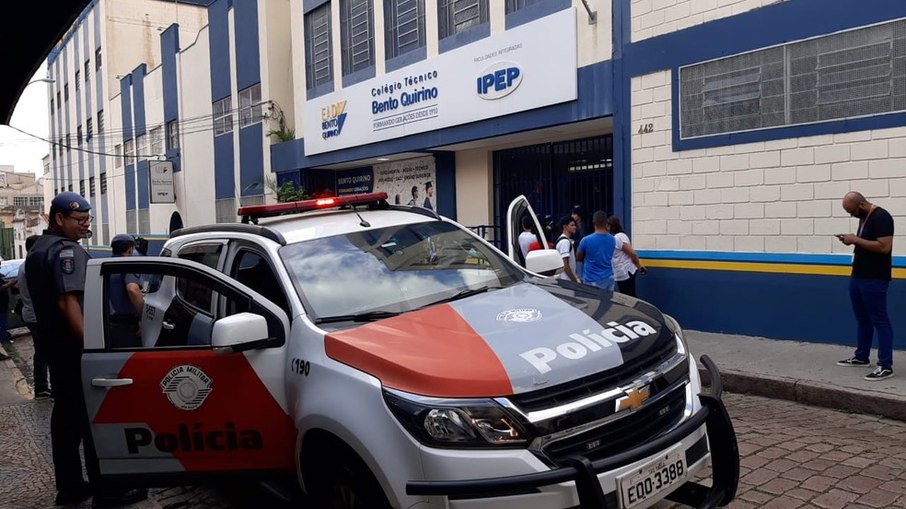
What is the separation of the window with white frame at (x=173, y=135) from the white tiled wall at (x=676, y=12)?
21245 mm

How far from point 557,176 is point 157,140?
21363mm

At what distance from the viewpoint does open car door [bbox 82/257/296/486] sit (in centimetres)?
341

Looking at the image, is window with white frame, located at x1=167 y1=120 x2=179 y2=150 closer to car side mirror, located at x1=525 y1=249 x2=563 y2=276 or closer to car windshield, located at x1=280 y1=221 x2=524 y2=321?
car windshield, located at x1=280 y1=221 x2=524 y2=321

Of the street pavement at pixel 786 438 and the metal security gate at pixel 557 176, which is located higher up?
the metal security gate at pixel 557 176

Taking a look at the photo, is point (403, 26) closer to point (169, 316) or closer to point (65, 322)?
point (169, 316)

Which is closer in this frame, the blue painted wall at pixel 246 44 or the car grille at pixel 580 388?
the car grille at pixel 580 388

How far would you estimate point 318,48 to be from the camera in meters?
17.6

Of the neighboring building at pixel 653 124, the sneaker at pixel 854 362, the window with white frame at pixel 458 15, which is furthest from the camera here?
the window with white frame at pixel 458 15

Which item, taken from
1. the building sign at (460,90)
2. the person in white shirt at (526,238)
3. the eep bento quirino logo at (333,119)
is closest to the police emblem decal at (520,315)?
the person in white shirt at (526,238)

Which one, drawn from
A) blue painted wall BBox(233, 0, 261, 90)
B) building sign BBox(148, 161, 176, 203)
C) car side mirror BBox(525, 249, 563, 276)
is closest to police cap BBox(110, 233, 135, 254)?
car side mirror BBox(525, 249, 563, 276)

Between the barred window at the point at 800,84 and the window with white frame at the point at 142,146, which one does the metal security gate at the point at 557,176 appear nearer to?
the barred window at the point at 800,84

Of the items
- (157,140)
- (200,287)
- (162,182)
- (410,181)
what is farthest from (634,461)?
(157,140)

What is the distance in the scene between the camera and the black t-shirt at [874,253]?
6.36m

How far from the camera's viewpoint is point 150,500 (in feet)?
14.3
